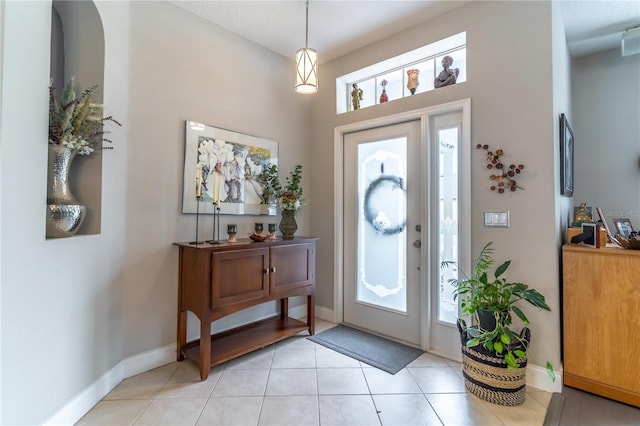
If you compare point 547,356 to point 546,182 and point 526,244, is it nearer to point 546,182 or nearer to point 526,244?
point 526,244

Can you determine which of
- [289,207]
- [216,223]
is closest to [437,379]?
[289,207]

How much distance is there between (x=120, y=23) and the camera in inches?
78.5

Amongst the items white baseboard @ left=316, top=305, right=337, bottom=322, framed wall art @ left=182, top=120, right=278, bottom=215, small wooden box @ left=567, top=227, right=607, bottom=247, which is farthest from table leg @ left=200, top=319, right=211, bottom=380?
small wooden box @ left=567, top=227, right=607, bottom=247

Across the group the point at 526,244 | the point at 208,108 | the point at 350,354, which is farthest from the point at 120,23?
the point at 526,244

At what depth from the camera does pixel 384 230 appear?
2881mm

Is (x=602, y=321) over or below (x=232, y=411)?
over

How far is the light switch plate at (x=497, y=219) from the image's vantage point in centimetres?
211

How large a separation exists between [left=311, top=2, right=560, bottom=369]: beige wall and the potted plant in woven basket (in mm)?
213

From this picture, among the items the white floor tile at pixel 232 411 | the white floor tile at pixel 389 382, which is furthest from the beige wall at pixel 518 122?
the white floor tile at pixel 232 411

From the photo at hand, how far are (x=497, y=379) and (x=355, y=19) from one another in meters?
2.97

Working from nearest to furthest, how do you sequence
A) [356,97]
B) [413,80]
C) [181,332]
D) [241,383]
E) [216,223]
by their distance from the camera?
[241,383] → [181,332] → [216,223] → [413,80] → [356,97]

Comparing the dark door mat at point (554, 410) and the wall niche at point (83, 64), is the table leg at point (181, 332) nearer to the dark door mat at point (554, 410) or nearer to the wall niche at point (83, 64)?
the wall niche at point (83, 64)

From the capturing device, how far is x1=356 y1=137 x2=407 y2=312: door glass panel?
9.06 feet

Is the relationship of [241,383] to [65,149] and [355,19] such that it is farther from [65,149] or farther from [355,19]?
[355,19]
